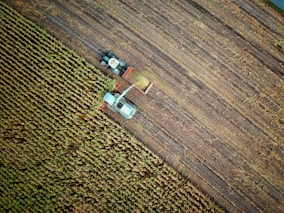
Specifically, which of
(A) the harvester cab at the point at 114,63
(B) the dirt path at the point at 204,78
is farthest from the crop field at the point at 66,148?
(B) the dirt path at the point at 204,78

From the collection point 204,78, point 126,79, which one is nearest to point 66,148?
point 126,79

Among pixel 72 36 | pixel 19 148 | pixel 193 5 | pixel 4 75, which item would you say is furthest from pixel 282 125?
pixel 4 75

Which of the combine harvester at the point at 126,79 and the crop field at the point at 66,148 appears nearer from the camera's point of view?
the combine harvester at the point at 126,79

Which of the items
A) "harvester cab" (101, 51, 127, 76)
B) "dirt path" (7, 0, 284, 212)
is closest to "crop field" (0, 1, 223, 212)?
"harvester cab" (101, 51, 127, 76)

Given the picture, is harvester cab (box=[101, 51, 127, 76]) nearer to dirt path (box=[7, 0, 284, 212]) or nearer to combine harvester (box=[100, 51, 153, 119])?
combine harvester (box=[100, 51, 153, 119])

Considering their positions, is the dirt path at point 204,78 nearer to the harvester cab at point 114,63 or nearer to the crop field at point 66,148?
the harvester cab at point 114,63
